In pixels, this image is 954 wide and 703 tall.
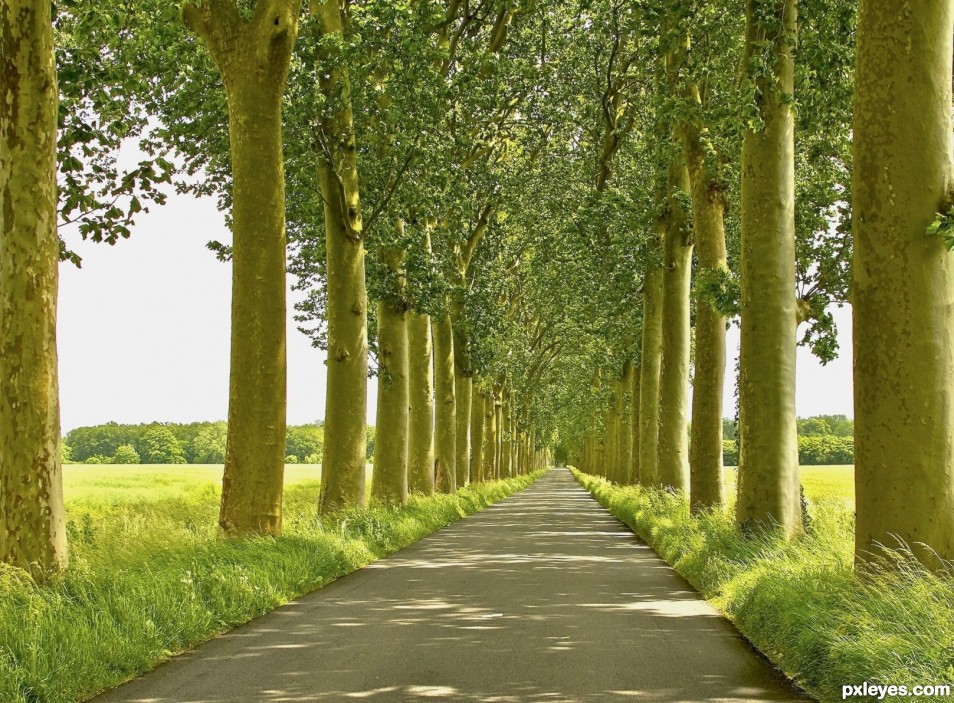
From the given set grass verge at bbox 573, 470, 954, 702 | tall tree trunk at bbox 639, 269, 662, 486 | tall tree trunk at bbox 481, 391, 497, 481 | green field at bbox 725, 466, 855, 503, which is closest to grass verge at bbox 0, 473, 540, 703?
grass verge at bbox 573, 470, 954, 702

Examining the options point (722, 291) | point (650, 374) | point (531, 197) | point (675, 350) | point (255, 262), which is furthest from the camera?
point (531, 197)

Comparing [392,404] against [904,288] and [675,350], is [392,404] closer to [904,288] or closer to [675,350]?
[675,350]

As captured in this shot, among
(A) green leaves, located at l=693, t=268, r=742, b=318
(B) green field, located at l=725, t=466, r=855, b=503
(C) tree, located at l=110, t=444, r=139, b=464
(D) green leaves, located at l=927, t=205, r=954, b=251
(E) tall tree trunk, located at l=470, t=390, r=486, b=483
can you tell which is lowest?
(C) tree, located at l=110, t=444, r=139, b=464

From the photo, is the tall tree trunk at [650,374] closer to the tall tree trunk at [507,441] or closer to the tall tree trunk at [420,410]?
the tall tree trunk at [420,410]

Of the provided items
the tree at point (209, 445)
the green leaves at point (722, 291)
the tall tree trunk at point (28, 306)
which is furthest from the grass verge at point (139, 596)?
the tree at point (209, 445)

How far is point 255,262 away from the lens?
43.9 feet

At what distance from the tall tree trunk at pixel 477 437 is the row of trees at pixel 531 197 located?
11.1m

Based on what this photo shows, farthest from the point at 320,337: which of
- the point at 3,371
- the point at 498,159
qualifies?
the point at 3,371

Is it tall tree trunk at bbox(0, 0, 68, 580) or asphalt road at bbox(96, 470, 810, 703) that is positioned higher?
tall tree trunk at bbox(0, 0, 68, 580)

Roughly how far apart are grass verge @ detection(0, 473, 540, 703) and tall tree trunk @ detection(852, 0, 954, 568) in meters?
5.62

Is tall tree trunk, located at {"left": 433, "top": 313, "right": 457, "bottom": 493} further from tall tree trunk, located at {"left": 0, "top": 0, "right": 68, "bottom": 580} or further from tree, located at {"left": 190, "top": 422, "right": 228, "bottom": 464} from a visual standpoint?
tree, located at {"left": 190, "top": 422, "right": 228, "bottom": 464}

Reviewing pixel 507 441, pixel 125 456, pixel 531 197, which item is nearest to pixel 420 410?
pixel 531 197

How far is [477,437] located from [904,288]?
39133 mm

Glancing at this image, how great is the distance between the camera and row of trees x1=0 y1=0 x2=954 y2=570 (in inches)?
334
